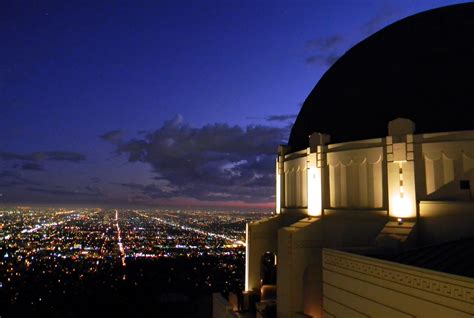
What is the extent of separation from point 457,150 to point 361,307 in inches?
247

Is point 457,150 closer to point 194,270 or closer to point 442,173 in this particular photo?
point 442,173

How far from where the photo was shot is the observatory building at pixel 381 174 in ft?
33.5

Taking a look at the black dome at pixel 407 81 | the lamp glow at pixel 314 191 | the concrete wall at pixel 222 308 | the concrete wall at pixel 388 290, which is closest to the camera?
the concrete wall at pixel 388 290

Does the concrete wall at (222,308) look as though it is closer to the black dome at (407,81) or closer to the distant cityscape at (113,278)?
the black dome at (407,81)

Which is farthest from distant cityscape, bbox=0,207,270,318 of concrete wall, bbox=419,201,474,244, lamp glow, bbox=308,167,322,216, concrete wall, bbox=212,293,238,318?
concrete wall, bbox=419,201,474,244

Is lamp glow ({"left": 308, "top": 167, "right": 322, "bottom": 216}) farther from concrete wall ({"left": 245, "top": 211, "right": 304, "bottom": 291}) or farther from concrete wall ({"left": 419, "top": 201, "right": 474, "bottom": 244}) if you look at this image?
concrete wall ({"left": 419, "top": 201, "right": 474, "bottom": 244})

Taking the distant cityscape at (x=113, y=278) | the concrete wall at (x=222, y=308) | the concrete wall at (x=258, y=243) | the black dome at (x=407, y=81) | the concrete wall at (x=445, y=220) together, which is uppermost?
the black dome at (x=407, y=81)

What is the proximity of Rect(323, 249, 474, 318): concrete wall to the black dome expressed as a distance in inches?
233

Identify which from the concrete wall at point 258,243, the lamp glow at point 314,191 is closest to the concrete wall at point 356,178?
the lamp glow at point 314,191

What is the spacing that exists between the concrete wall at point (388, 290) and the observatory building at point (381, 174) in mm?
42

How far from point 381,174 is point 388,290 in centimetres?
562

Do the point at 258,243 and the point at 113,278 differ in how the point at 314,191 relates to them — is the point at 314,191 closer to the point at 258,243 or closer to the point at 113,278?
the point at 258,243

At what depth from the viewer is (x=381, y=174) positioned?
1328 cm

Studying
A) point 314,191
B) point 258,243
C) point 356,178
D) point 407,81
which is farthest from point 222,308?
point 407,81
